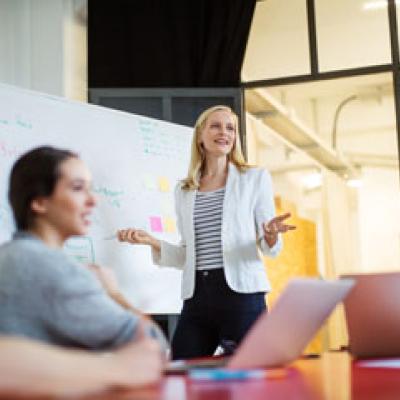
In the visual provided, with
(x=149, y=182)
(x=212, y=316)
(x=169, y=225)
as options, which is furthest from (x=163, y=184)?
(x=212, y=316)

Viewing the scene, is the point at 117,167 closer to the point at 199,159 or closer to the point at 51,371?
the point at 199,159

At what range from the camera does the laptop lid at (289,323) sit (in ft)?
3.08

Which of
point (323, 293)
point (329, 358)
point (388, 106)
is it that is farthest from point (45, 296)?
point (388, 106)

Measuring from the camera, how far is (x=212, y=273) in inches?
94.5

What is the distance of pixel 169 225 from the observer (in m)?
3.59

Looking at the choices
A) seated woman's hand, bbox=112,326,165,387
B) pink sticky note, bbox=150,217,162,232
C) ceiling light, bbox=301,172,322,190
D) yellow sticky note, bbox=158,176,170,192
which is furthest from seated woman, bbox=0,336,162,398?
ceiling light, bbox=301,172,322,190

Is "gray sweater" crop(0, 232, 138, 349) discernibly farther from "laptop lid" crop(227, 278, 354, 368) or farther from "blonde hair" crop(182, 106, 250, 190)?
"blonde hair" crop(182, 106, 250, 190)

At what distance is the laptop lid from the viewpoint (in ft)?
3.08

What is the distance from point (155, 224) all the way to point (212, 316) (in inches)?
48.1

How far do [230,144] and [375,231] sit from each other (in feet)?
13.4

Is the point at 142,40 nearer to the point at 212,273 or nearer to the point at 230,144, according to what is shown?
the point at 230,144

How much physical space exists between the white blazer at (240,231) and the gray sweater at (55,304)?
1.41m

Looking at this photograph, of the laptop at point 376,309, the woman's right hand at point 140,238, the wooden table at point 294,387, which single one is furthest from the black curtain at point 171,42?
the wooden table at point 294,387

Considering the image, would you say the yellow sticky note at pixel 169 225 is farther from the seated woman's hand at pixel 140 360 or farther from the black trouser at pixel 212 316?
the seated woman's hand at pixel 140 360
